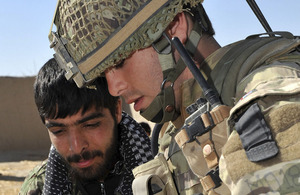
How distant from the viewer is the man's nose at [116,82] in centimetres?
183

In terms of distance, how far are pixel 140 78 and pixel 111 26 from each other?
261mm

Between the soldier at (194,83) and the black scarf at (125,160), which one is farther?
the black scarf at (125,160)

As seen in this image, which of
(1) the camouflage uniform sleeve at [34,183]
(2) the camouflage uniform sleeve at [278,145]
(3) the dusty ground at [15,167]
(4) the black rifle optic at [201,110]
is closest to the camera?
(2) the camouflage uniform sleeve at [278,145]

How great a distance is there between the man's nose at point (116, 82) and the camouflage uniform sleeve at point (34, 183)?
6.34ft

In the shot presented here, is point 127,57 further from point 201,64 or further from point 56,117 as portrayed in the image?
point 56,117

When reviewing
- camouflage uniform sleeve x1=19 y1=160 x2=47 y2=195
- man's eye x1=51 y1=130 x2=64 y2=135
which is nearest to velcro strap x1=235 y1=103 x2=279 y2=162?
man's eye x1=51 y1=130 x2=64 y2=135

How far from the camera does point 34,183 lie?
3.58m

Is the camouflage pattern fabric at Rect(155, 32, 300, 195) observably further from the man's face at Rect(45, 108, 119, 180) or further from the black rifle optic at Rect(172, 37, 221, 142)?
the man's face at Rect(45, 108, 119, 180)

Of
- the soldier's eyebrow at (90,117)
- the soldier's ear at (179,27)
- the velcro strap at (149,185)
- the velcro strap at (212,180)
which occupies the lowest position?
the velcro strap at (212,180)

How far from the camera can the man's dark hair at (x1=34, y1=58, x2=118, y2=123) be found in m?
3.29

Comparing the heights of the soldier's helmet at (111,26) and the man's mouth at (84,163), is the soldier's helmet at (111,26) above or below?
above

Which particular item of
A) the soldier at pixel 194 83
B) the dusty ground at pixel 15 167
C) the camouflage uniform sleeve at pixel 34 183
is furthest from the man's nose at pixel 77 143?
the dusty ground at pixel 15 167

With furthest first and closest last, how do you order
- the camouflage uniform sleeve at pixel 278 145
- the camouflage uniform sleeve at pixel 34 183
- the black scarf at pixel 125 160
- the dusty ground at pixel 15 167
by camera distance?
1. the dusty ground at pixel 15 167
2. the camouflage uniform sleeve at pixel 34 183
3. the black scarf at pixel 125 160
4. the camouflage uniform sleeve at pixel 278 145

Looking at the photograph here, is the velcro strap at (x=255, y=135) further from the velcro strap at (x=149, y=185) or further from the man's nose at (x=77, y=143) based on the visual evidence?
the man's nose at (x=77, y=143)
